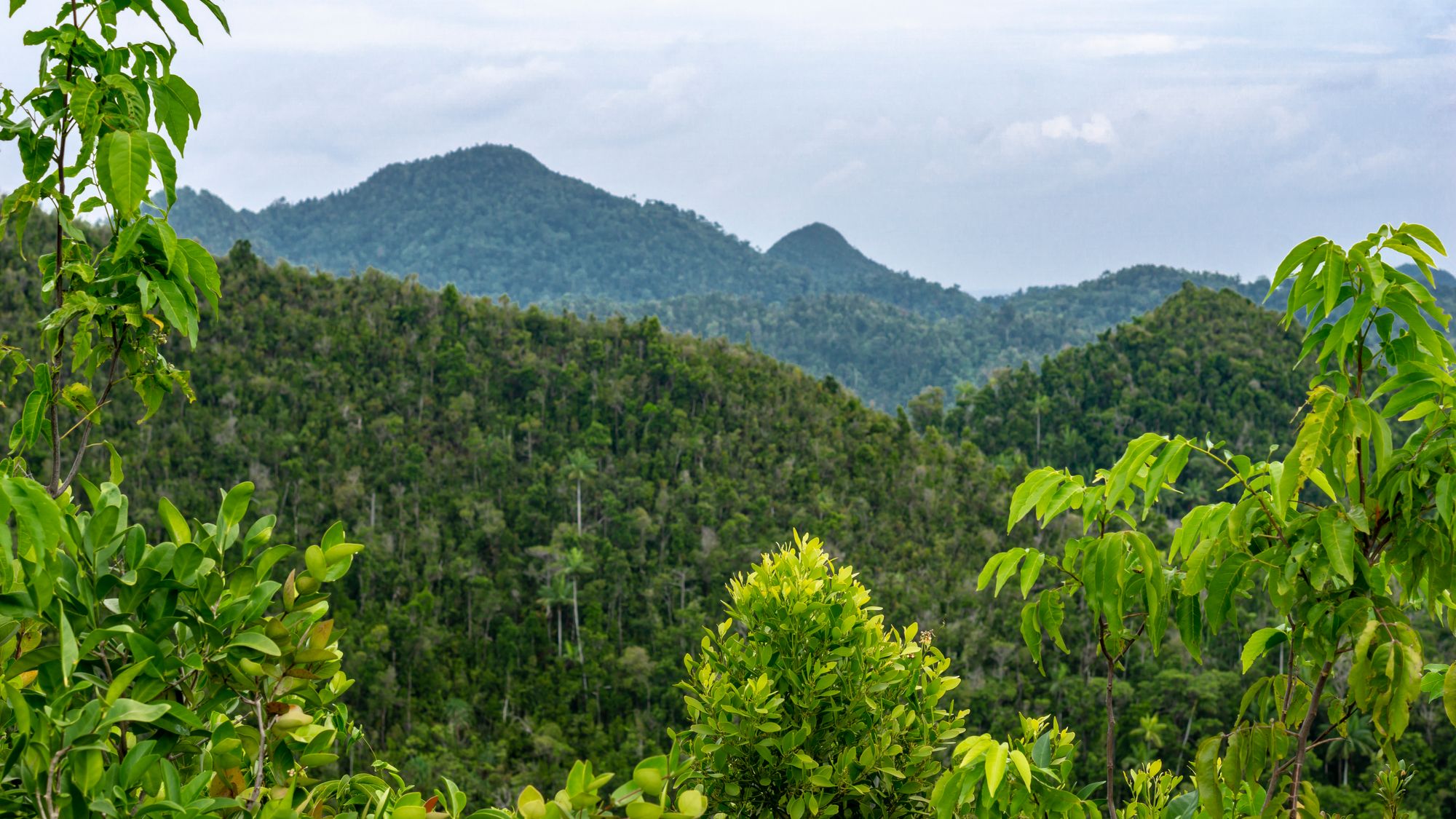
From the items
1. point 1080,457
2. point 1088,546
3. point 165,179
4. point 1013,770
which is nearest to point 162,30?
point 165,179

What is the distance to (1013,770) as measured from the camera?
173 centimetres

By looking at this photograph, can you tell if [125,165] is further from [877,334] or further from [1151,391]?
[877,334]

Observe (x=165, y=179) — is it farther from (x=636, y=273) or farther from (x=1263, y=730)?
(x=636, y=273)

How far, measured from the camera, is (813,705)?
2777mm

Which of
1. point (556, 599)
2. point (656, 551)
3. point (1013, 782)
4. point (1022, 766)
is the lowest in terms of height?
point (556, 599)

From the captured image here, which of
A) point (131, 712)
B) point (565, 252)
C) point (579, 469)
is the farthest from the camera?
point (565, 252)

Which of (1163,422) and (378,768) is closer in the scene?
(378,768)

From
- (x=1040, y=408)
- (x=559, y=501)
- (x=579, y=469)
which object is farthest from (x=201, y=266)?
(x=1040, y=408)

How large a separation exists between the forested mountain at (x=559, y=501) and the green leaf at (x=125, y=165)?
84.1 feet

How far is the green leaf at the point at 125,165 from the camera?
59.1 inches

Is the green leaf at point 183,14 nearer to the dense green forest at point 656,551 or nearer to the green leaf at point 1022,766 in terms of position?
the dense green forest at point 656,551

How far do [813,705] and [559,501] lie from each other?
3719 centimetres

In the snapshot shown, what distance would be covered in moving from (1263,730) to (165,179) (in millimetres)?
2025

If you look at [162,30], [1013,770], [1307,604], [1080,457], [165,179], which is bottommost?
[1080,457]
